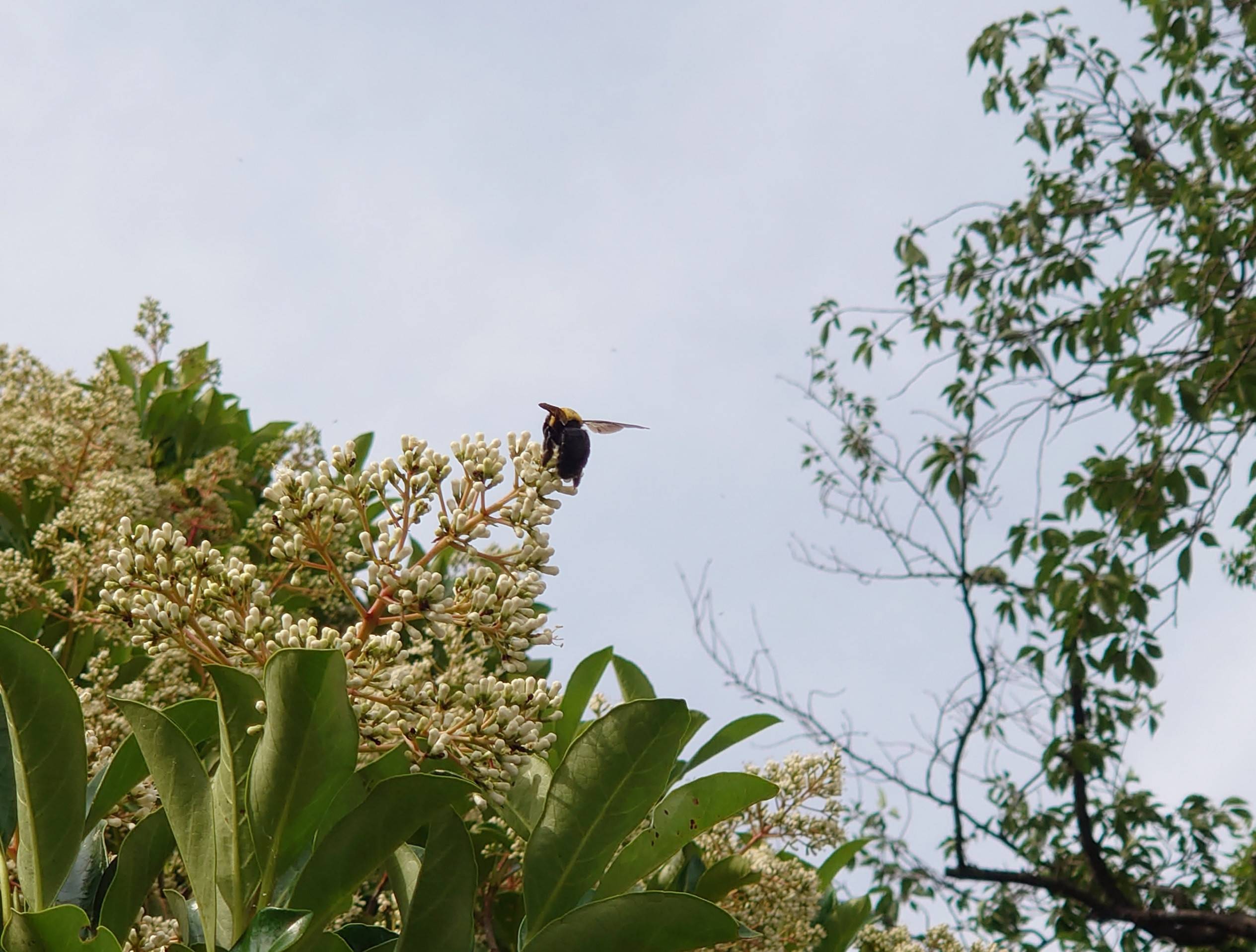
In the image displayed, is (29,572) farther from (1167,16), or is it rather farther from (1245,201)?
(1167,16)

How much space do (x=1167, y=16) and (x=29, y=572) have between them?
7.55 metres

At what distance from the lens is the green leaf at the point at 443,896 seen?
5.58 feet

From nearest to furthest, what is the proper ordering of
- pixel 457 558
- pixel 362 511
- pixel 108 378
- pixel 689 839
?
pixel 362 511, pixel 689 839, pixel 108 378, pixel 457 558

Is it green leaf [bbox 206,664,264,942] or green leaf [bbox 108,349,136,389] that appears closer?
green leaf [bbox 206,664,264,942]

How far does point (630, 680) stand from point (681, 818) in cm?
70

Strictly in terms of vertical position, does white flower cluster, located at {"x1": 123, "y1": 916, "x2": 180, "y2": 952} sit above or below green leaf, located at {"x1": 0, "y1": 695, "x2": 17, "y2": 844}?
below

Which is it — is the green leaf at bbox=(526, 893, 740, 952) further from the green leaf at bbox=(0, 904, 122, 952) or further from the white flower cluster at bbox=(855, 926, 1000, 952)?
the white flower cluster at bbox=(855, 926, 1000, 952)

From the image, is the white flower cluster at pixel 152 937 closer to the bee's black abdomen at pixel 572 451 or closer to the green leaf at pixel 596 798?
the green leaf at pixel 596 798

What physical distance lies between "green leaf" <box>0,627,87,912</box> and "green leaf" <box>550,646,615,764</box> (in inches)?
45.3

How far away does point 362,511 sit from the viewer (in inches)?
75.9

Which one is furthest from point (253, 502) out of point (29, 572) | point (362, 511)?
point (362, 511)

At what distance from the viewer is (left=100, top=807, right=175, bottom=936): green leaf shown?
1.83 m

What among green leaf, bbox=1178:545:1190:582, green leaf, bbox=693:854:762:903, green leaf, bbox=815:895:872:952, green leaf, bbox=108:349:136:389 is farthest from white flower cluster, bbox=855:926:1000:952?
green leaf, bbox=1178:545:1190:582

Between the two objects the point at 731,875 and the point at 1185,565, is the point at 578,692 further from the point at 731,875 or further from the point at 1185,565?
the point at 1185,565
